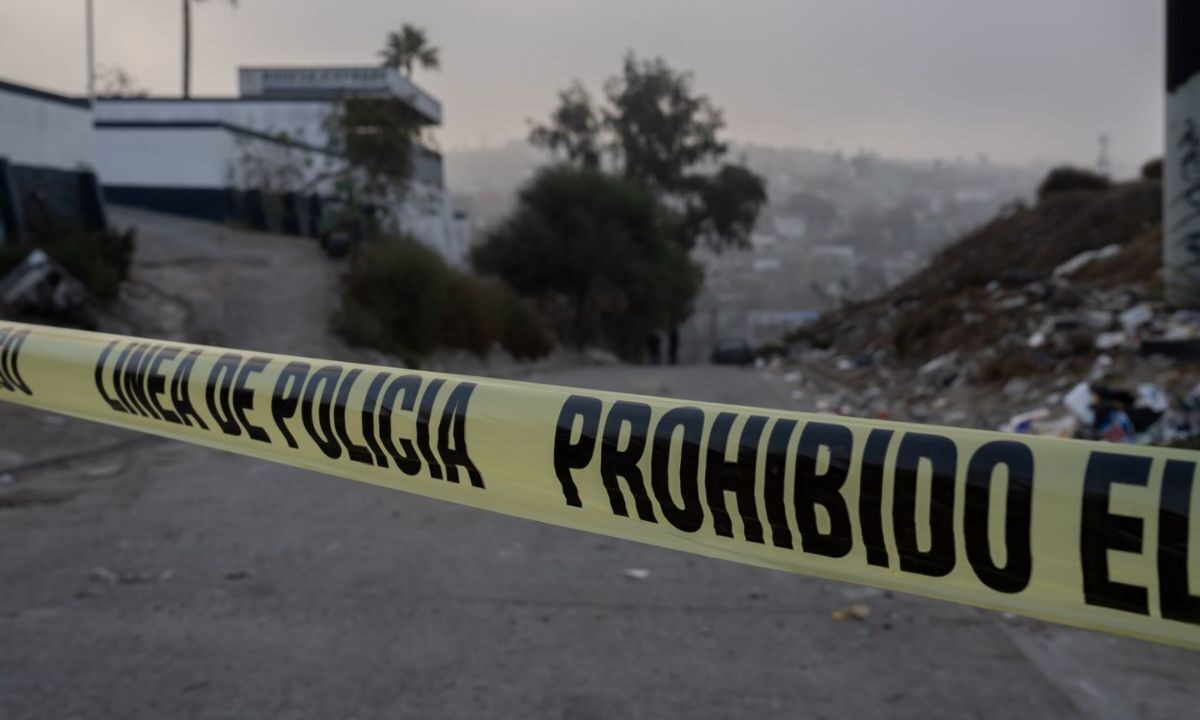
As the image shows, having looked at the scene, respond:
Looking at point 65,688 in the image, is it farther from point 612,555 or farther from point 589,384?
point 589,384

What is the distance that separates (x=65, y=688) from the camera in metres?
3.70

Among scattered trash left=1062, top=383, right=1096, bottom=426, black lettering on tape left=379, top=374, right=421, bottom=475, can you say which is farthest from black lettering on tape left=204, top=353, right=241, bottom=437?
scattered trash left=1062, top=383, right=1096, bottom=426

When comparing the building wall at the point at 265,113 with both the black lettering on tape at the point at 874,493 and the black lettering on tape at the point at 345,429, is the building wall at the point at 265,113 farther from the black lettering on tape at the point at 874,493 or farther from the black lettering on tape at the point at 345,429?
the black lettering on tape at the point at 874,493

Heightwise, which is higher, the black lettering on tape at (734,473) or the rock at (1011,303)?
the rock at (1011,303)

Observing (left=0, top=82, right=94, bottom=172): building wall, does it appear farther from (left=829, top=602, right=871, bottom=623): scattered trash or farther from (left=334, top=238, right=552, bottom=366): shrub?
(left=829, top=602, right=871, bottom=623): scattered trash

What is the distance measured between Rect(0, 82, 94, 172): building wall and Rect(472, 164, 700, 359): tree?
16.5 m

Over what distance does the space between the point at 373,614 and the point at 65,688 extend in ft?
4.31

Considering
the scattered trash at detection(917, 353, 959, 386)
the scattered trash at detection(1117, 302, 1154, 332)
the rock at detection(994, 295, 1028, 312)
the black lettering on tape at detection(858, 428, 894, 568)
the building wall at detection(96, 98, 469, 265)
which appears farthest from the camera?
the building wall at detection(96, 98, 469, 265)

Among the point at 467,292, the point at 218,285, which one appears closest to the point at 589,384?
the point at 467,292

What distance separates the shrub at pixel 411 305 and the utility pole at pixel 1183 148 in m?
12.0

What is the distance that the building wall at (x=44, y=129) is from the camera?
54.3 feet

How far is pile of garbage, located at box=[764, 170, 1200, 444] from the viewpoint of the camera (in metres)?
8.82

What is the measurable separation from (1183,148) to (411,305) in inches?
513

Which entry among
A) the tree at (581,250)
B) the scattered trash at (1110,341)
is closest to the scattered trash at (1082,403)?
the scattered trash at (1110,341)
